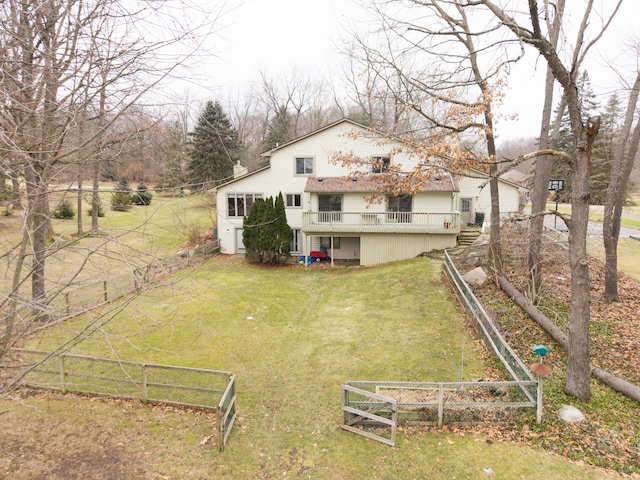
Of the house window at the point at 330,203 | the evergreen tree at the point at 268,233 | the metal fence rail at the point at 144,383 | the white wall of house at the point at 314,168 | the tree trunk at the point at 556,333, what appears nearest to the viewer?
the tree trunk at the point at 556,333

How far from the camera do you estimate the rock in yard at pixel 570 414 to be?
718 cm

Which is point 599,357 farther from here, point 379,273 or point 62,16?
point 62,16

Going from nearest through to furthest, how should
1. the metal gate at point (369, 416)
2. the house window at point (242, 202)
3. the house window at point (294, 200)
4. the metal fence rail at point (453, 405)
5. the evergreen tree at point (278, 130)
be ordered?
the metal gate at point (369, 416), the metal fence rail at point (453, 405), the house window at point (294, 200), the house window at point (242, 202), the evergreen tree at point (278, 130)

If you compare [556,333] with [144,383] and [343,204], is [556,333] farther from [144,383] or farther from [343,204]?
[343,204]

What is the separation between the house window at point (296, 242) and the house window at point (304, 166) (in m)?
3.51

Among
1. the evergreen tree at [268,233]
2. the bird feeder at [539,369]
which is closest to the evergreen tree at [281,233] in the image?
the evergreen tree at [268,233]

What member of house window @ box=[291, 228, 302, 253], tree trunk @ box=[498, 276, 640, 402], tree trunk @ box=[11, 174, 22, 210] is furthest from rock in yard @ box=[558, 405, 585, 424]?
house window @ box=[291, 228, 302, 253]

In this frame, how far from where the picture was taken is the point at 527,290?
1304cm

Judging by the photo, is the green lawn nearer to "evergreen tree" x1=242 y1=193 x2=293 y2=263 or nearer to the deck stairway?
"evergreen tree" x1=242 y1=193 x2=293 y2=263

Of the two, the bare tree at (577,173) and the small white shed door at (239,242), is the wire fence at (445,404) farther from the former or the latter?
the small white shed door at (239,242)

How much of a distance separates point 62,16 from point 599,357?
40.7ft

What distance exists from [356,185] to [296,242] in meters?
5.06

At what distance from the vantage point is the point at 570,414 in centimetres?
726

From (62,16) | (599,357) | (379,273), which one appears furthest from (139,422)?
(379,273)
